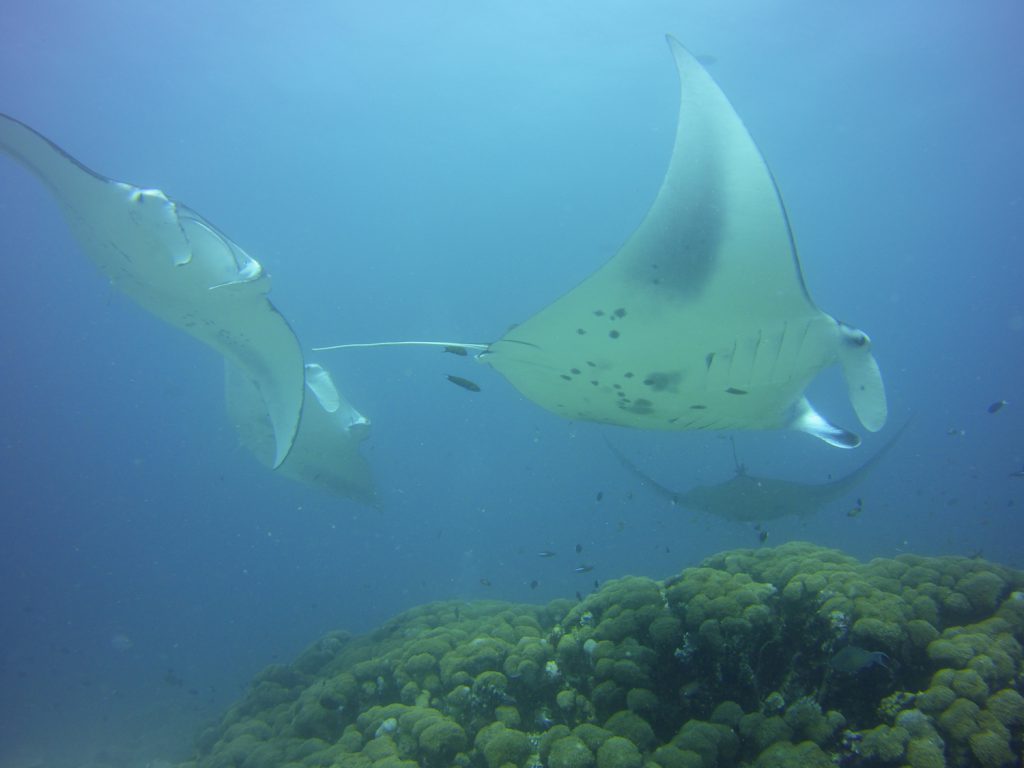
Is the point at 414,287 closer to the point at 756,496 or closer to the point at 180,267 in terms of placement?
the point at 756,496

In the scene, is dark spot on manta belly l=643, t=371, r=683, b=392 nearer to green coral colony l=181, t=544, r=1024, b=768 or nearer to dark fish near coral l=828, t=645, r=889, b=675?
green coral colony l=181, t=544, r=1024, b=768

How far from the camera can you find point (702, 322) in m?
3.33

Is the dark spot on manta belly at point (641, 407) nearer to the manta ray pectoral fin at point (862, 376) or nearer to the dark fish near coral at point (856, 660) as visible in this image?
the manta ray pectoral fin at point (862, 376)

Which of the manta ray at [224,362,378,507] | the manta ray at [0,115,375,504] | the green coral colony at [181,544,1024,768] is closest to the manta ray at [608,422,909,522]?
the manta ray at [224,362,378,507]

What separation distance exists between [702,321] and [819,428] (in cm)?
126

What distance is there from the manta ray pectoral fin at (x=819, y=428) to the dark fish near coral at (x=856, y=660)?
121 centimetres

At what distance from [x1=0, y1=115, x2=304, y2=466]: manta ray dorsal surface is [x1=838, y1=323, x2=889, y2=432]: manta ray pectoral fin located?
4343mm

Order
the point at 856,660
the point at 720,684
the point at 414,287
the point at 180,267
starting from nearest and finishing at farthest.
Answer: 1. the point at 856,660
2. the point at 720,684
3. the point at 180,267
4. the point at 414,287

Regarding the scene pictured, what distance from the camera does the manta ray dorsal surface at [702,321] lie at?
2745 mm

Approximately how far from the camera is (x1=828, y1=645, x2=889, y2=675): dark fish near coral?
292 cm

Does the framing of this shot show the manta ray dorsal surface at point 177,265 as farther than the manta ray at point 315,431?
No

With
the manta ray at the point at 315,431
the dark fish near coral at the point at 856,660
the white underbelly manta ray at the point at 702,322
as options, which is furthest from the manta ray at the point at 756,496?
the dark fish near coral at the point at 856,660

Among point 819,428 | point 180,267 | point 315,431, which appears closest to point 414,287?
point 315,431

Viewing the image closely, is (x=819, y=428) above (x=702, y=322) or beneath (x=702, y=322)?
beneath
